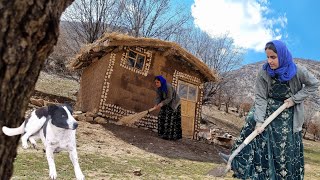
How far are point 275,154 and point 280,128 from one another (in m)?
0.30

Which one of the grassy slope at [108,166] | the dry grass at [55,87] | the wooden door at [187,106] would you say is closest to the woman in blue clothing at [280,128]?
the grassy slope at [108,166]

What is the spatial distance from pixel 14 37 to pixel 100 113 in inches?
425

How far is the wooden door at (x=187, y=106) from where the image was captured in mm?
14430

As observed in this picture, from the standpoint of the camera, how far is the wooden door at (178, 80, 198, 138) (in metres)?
14.4

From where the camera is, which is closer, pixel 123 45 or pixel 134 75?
pixel 123 45

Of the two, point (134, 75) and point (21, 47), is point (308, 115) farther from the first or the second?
point (21, 47)

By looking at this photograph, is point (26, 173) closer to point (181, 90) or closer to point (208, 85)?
point (181, 90)

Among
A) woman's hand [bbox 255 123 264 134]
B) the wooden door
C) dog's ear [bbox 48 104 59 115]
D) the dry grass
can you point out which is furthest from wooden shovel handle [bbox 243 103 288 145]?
the dry grass

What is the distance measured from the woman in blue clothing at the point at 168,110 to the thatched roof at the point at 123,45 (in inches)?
91.8

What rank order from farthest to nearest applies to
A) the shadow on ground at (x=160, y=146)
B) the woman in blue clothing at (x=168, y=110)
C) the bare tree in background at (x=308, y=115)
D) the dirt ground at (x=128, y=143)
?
the bare tree in background at (x=308, y=115) → the woman in blue clothing at (x=168, y=110) → the shadow on ground at (x=160, y=146) → the dirt ground at (x=128, y=143)

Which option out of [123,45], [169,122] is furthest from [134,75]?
[169,122]

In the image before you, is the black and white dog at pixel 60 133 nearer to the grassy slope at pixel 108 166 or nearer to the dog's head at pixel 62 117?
the dog's head at pixel 62 117

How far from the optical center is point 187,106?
14.6m

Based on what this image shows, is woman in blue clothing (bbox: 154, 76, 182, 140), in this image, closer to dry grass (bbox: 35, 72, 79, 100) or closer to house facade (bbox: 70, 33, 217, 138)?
house facade (bbox: 70, 33, 217, 138)
